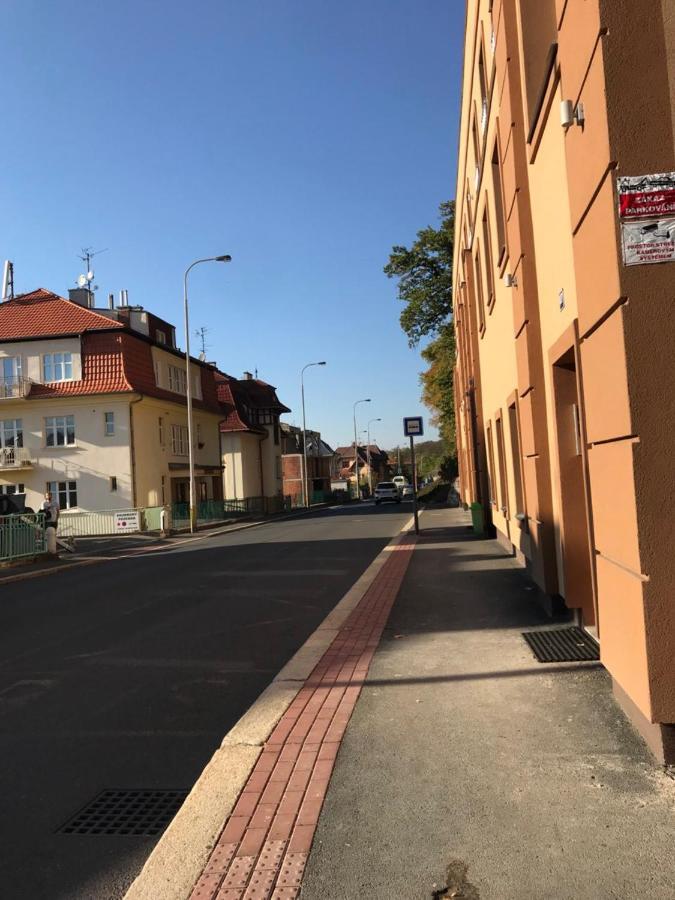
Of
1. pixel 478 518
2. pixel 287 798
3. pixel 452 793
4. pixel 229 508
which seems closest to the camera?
pixel 452 793

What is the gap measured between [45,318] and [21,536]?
2087 centimetres

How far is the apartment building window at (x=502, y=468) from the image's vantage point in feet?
43.6

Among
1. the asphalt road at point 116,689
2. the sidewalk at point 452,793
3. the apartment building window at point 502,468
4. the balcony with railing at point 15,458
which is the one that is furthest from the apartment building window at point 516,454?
the balcony with railing at point 15,458

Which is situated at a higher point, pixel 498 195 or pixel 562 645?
pixel 498 195

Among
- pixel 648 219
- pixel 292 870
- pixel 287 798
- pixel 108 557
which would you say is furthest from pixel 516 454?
pixel 108 557

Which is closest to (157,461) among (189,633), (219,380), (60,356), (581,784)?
(60,356)

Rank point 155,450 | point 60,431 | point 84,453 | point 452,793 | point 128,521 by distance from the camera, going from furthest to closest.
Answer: point 155,450
point 60,431
point 84,453
point 128,521
point 452,793

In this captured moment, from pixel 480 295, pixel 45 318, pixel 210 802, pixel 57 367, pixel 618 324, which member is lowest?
pixel 210 802

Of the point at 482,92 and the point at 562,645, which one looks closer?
the point at 562,645

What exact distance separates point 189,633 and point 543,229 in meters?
5.79

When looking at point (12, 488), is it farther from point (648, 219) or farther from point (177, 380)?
point (648, 219)

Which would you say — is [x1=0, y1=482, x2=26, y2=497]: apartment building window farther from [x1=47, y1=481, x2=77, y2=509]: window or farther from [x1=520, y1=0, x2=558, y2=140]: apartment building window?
[x1=520, y1=0, x2=558, y2=140]: apartment building window

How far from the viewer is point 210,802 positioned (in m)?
3.76

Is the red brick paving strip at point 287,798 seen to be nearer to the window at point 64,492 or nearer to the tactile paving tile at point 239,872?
the tactile paving tile at point 239,872
